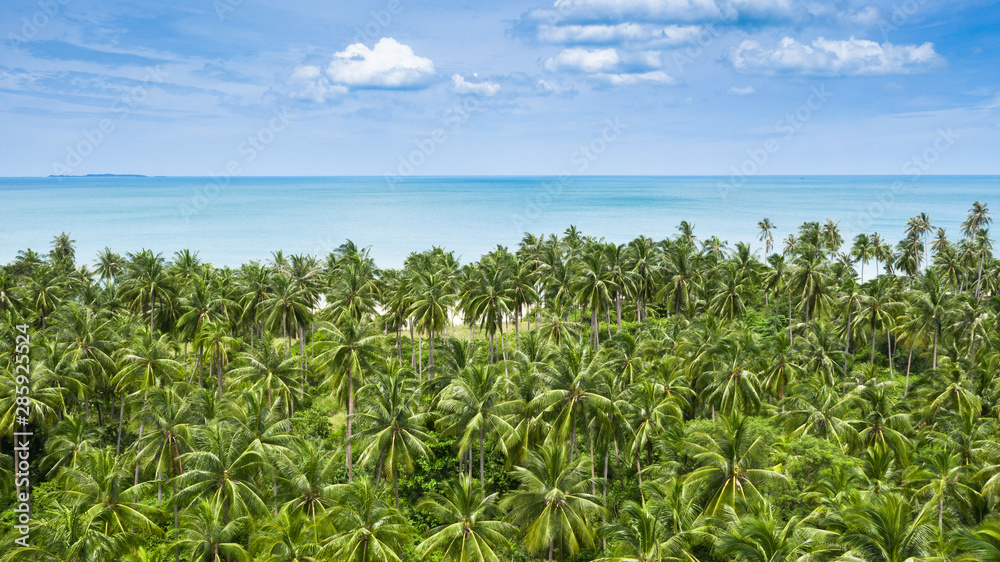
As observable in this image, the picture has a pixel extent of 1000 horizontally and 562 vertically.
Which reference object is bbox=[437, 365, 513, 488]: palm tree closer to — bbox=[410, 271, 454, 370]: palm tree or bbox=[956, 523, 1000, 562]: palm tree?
bbox=[410, 271, 454, 370]: palm tree

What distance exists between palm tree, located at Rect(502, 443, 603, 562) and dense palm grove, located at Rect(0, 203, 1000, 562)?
5.7 inches

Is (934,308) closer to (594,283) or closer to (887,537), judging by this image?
(594,283)

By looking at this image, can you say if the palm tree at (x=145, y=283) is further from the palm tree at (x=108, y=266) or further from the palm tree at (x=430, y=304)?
the palm tree at (x=430, y=304)

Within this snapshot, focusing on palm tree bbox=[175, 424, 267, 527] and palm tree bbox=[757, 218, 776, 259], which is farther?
palm tree bbox=[757, 218, 776, 259]

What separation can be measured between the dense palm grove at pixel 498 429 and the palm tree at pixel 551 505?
144 millimetres

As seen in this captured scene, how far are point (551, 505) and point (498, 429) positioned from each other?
26.6 ft

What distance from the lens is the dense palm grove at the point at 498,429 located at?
103ft

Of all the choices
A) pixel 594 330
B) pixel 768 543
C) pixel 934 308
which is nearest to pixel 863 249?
pixel 934 308

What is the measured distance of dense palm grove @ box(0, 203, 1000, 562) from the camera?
31.5 meters

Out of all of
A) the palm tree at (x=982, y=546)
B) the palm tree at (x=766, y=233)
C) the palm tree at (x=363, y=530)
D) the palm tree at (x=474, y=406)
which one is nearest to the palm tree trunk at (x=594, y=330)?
the palm tree at (x=474, y=406)

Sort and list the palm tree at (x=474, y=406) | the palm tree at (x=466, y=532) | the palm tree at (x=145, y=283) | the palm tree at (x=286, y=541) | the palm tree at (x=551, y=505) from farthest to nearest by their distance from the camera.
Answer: the palm tree at (x=145, y=283), the palm tree at (x=474, y=406), the palm tree at (x=551, y=505), the palm tree at (x=466, y=532), the palm tree at (x=286, y=541)

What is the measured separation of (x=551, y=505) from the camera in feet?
113

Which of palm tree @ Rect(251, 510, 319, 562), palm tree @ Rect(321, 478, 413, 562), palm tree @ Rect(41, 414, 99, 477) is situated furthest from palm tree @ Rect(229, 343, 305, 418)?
palm tree @ Rect(321, 478, 413, 562)

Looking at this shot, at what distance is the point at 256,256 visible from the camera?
520 ft
